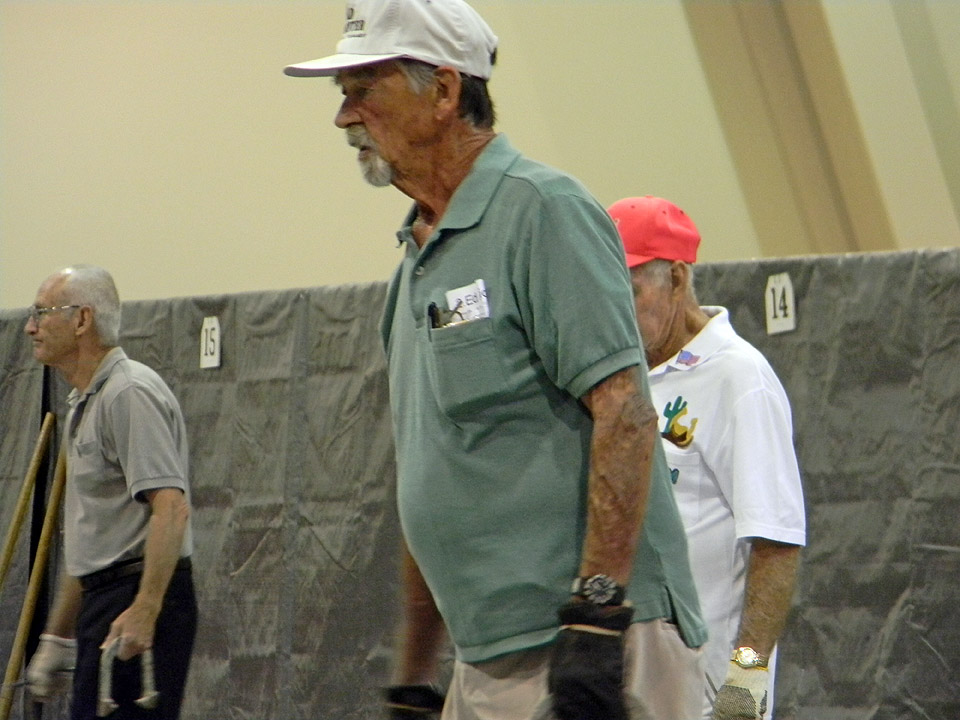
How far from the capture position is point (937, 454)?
4.05 meters

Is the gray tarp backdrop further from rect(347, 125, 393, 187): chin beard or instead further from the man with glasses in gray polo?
rect(347, 125, 393, 187): chin beard

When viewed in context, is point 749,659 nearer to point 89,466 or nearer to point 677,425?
point 677,425

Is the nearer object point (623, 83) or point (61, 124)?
point (623, 83)

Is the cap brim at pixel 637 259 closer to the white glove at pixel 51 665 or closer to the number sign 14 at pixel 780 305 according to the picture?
the number sign 14 at pixel 780 305

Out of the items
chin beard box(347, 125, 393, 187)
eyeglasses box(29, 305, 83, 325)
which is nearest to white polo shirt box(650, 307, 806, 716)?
chin beard box(347, 125, 393, 187)

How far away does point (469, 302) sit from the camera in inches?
70.4

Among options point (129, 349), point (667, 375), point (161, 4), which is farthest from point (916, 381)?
point (161, 4)

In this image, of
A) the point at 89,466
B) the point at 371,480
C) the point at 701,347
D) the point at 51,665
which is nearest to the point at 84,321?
the point at 89,466

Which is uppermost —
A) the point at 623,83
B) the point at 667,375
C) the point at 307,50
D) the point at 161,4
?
the point at 161,4

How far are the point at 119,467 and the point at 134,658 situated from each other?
583mm

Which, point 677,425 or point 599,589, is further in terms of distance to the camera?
point 677,425

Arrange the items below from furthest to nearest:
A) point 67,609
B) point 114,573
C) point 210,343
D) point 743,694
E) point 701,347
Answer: point 210,343, point 67,609, point 114,573, point 701,347, point 743,694

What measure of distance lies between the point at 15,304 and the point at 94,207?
0.71m

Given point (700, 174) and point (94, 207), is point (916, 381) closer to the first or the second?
point (700, 174)
